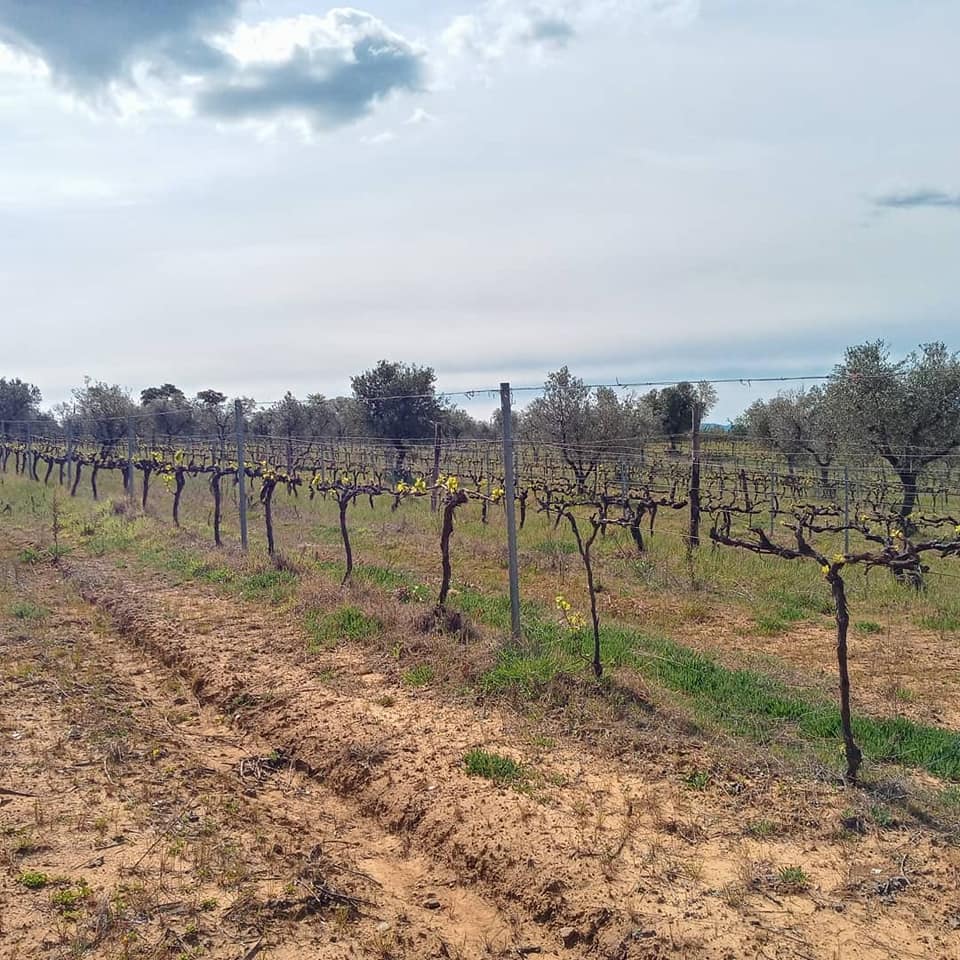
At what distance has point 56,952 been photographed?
130 inches

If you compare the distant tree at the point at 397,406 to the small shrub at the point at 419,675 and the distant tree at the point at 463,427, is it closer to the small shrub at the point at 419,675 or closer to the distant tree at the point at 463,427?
the distant tree at the point at 463,427

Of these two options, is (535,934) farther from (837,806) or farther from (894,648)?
(894,648)

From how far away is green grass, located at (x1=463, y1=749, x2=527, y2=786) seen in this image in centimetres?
507

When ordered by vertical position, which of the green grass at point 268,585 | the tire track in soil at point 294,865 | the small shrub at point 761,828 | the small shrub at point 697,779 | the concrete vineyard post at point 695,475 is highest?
the concrete vineyard post at point 695,475

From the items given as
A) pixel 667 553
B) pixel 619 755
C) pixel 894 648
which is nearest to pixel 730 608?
pixel 894 648

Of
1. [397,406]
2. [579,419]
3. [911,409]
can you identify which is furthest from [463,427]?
[911,409]

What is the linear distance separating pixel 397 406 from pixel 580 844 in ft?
96.4

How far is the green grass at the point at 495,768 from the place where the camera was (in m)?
Answer: 5.07

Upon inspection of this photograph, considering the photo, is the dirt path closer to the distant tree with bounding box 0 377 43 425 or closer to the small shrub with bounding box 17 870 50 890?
the small shrub with bounding box 17 870 50 890

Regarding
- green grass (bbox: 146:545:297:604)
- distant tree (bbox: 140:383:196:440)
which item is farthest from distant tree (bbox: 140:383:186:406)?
green grass (bbox: 146:545:297:604)

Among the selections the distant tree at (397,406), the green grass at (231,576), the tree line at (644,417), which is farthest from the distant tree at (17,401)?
the green grass at (231,576)

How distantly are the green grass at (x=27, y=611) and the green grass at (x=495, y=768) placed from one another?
6327 millimetres

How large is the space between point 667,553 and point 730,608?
4019mm

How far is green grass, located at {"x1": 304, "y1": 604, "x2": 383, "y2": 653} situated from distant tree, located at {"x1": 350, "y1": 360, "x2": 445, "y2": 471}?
22.4 meters
